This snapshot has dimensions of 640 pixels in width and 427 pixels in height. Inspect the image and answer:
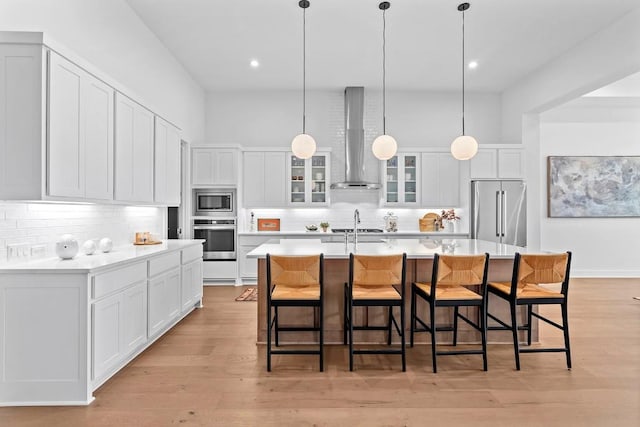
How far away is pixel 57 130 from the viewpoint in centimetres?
257

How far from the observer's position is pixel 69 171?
8.89 ft

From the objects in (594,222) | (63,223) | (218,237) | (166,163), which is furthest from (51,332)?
(594,222)

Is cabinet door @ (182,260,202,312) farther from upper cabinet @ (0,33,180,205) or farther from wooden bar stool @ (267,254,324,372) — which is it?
wooden bar stool @ (267,254,324,372)

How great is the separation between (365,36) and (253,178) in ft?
9.93

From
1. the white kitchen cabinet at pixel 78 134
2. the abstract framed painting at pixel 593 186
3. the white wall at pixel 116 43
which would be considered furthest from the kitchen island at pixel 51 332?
the abstract framed painting at pixel 593 186

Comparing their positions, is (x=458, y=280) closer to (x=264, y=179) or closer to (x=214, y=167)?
(x=264, y=179)

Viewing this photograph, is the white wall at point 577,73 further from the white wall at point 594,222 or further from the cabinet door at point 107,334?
the cabinet door at point 107,334

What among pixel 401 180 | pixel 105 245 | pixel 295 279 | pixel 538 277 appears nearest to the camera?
pixel 295 279

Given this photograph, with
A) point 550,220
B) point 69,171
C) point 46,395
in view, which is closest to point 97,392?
point 46,395

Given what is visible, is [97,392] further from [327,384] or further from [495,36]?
[495,36]

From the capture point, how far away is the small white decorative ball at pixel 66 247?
2.84m

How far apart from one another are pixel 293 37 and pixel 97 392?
4389 millimetres

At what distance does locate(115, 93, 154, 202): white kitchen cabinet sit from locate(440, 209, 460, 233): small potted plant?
4947mm

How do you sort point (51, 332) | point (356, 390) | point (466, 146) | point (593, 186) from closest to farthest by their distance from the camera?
point (51, 332), point (356, 390), point (466, 146), point (593, 186)
